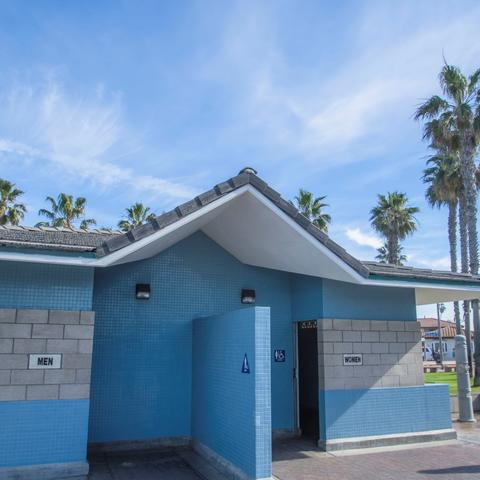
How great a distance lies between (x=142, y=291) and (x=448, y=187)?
1908 centimetres

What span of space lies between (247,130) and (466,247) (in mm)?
16853

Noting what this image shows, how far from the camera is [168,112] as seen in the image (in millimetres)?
9945

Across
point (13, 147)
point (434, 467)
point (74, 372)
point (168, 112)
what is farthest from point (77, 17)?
point (434, 467)

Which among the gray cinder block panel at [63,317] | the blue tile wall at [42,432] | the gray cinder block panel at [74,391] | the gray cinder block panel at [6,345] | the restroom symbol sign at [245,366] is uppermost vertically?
the gray cinder block panel at [63,317]

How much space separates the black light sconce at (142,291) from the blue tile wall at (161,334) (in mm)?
124

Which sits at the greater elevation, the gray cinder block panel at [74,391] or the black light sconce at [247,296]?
the black light sconce at [247,296]

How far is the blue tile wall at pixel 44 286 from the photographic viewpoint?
7.39 metres

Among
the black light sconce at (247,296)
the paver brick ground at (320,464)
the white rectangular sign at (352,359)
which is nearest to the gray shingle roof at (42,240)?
the black light sconce at (247,296)

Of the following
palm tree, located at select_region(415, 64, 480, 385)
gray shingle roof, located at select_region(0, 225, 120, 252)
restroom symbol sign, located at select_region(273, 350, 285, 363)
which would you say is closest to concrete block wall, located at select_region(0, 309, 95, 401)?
gray shingle roof, located at select_region(0, 225, 120, 252)

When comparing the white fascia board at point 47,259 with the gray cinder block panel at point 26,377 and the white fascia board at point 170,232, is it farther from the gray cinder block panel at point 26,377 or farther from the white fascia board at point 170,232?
the gray cinder block panel at point 26,377

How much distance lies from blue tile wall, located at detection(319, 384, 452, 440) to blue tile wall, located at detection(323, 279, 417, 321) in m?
1.46

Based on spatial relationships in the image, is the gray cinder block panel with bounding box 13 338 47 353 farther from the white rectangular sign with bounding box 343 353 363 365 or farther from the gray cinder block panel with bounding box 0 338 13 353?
the white rectangular sign with bounding box 343 353 363 365

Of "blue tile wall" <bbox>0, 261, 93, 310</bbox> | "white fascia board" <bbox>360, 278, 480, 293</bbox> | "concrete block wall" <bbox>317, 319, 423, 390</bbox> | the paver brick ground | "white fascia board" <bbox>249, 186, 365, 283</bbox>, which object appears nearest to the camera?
"blue tile wall" <bbox>0, 261, 93, 310</bbox>

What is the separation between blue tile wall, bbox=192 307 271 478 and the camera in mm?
6719
